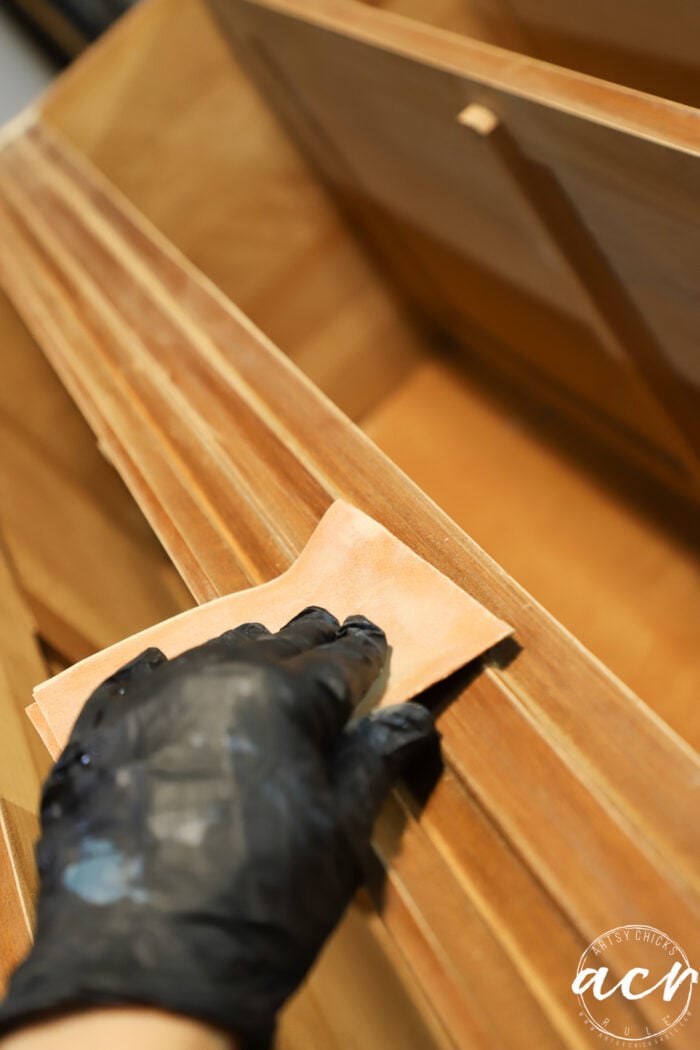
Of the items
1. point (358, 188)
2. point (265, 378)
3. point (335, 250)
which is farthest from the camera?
point (335, 250)

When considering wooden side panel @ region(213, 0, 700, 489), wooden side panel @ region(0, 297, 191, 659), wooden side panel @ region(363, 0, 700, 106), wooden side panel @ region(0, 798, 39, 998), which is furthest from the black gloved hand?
wooden side panel @ region(363, 0, 700, 106)

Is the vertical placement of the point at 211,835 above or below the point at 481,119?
below

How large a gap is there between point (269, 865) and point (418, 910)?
144mm

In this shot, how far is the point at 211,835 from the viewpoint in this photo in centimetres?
55

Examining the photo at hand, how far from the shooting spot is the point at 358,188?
1771 millimetres

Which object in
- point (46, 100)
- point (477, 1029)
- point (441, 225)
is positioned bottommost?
point (477, 1029)

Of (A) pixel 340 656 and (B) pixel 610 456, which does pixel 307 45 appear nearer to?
(B) pixel 610 456

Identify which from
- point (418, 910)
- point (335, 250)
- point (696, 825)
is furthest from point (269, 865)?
point (335, 250)

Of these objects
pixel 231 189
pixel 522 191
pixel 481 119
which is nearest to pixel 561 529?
pixel 522 191

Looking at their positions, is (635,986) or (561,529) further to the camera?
(561,529)

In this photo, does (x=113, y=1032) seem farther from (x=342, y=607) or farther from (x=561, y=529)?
(x=561, y=529)

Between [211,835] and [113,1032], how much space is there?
120 mm

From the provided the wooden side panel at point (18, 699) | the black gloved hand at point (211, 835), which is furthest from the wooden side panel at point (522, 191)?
the wooden side panel at point (18, 699)

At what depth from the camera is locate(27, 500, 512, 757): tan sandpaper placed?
0.73 metres
